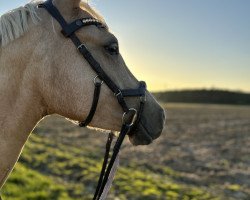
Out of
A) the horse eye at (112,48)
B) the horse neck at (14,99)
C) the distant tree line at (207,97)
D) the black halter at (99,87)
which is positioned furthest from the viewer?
the distant tree line at (207,97)

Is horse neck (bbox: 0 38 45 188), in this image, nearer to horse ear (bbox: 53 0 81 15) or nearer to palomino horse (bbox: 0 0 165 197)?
palomino horse (bbox: 0 0 165 197)

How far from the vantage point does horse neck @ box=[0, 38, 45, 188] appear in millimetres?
3512

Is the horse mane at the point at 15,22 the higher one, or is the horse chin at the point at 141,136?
the horse mane at the point at 15,22

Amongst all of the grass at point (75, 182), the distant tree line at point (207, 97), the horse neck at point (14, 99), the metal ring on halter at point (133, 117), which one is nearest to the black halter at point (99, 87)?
the metal ring on halter at point (133, 117)

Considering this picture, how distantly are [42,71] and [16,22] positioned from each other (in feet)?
1.36

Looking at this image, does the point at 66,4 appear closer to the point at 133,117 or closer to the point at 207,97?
the point at 133,117

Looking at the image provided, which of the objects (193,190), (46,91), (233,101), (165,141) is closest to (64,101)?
(46,91)

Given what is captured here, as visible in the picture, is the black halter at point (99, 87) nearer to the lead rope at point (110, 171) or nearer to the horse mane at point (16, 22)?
the lead rope at point (110, 171)

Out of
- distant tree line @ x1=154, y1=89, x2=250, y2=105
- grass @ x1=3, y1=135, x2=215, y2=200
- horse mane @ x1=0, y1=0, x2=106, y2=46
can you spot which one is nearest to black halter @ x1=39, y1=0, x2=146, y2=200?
horse mane @ x1=0, y1=0, x2=106, y2=46

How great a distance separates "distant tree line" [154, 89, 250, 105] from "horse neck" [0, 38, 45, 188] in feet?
368

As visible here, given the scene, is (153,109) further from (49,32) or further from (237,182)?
(237,182)

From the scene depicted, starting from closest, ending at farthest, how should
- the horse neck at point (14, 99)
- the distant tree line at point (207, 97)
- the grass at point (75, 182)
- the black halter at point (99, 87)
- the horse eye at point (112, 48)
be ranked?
the horse neck at point (14, 99) → the black halter at point (99, 87) → the horse eye at point (112, 48) → the grass at point (75, 182) → the distant tree line at point (207, 97)

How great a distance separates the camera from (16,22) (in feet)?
11.7

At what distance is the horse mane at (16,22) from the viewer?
3.53 meters
